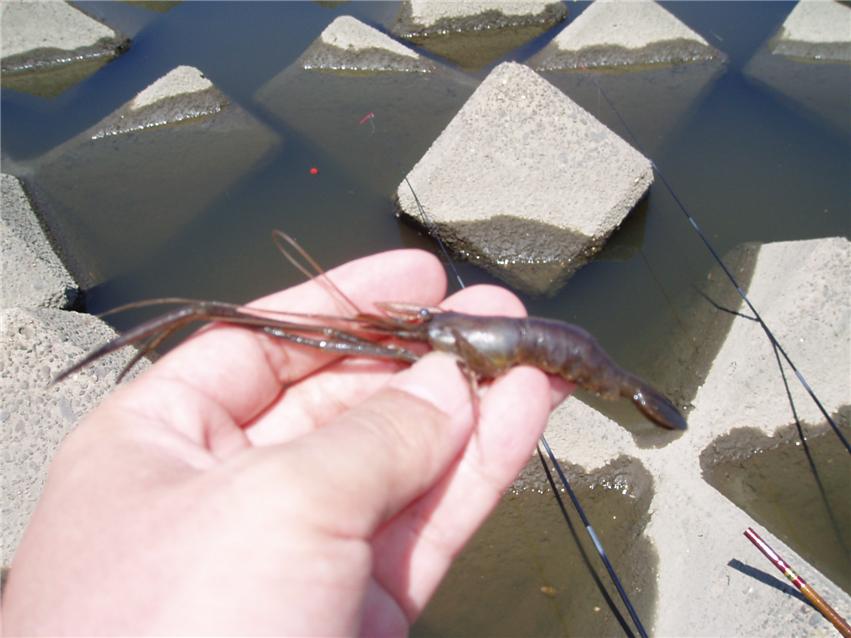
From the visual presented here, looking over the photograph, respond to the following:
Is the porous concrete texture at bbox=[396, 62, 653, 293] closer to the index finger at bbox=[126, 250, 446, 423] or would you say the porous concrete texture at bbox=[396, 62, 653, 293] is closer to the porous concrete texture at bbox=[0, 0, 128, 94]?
the index finger at bbox=[126, 250, 446, 423]

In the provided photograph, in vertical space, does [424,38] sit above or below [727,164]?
above

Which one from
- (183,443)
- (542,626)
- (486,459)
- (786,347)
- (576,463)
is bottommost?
(542,626)

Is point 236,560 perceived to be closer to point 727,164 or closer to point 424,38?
point 727,164

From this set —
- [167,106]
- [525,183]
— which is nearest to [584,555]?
[525,183]

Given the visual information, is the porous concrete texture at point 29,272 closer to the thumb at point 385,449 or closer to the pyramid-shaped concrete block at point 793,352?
the thumb at point 385,449

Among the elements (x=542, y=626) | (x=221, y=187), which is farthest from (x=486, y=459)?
(x=221, y=187)

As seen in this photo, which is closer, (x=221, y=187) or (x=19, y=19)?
(x=221, y=187)
